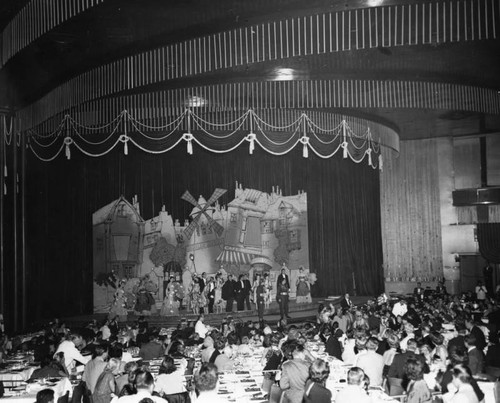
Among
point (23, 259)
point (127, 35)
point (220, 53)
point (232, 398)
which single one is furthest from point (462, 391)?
point (23, 259)

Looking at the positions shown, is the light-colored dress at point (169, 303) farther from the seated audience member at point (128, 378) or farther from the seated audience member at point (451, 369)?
the seated audience member at point (451, 369)

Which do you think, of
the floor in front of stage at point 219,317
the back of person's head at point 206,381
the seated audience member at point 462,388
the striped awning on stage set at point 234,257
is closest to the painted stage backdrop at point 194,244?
the striped awning on stage set at point 234,257

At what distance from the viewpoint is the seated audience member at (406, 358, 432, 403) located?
606 centimetres

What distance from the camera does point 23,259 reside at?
16000mm

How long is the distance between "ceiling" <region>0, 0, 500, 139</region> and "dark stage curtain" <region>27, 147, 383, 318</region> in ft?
16.7

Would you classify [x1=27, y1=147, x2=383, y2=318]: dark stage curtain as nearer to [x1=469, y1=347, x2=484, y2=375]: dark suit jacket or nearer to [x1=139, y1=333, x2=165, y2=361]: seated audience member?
[x1=139, y1=333, x2=165, y2=361]: seated audience member

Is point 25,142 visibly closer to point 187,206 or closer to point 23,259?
point 23,259

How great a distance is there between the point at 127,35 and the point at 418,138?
15086mm

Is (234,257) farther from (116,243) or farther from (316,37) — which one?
(316,37)

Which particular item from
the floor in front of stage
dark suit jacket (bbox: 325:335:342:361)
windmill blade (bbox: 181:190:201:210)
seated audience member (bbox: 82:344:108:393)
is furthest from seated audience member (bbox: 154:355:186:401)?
windmill blade (bbox: 181:190:201:210)

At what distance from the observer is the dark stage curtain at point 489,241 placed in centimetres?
2116

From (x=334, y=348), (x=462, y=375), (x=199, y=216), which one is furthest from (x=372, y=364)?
(x=199, y=216)

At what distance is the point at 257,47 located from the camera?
9656 millimetres

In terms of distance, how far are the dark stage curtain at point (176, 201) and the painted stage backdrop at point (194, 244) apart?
1.01 feet
